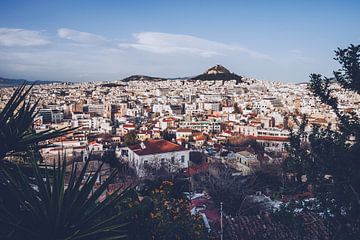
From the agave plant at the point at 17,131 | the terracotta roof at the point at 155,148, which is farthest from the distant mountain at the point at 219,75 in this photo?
the agave plant at the point at 17,131

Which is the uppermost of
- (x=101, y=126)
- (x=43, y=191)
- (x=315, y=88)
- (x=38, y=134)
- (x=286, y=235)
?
(x=315, y=88)

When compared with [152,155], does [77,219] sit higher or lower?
higher

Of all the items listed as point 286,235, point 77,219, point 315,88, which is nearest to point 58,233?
point 77,219

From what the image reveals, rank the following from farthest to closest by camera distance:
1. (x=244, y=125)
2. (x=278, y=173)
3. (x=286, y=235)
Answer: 1. (x=244, y=125)
2. (x=278, y=173)
3. (x=286, y=235)

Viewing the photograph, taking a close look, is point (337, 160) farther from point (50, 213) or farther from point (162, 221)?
point (50, 213)

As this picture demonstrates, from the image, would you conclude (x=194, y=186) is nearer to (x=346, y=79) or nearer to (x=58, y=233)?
(x=346, y=79)
